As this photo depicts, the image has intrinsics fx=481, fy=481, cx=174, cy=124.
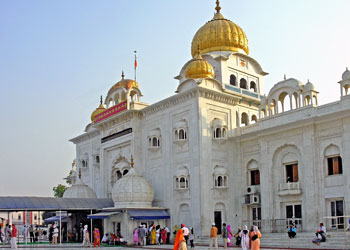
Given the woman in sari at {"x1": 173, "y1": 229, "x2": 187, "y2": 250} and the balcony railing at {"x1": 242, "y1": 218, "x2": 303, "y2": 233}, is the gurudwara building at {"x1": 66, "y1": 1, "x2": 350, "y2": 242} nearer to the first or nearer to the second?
the balcony railing at {"x1": 242, "y1": 218, "x2": 303, "y2": 233}

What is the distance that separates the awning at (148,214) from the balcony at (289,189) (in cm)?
677

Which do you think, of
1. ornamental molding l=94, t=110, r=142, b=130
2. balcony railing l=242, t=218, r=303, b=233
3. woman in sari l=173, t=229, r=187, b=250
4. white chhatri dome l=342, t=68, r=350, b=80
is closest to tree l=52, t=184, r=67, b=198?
ornamental molding l=94, t=110, r=142, b=130

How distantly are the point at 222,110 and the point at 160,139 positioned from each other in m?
4.25

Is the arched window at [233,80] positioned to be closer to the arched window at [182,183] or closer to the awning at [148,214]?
the arched window at [182,183]

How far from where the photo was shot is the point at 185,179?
27.0 meters

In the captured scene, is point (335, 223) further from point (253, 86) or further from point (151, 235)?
point (253, 86)

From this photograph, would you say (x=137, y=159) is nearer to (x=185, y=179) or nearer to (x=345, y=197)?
(x=185, y=179)

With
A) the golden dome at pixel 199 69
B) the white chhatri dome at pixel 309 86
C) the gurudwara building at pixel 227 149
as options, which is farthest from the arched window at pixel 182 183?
the white chhatri dome at pixel 309 86

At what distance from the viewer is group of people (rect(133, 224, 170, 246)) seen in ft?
83.0

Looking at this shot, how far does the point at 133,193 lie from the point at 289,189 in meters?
8.69

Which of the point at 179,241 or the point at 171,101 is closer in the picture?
the point at 179,241

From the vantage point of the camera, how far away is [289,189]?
24266mm

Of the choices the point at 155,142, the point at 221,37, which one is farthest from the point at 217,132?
the point at 221,37

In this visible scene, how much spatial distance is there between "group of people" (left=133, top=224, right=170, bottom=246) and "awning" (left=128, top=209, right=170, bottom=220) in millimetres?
493
